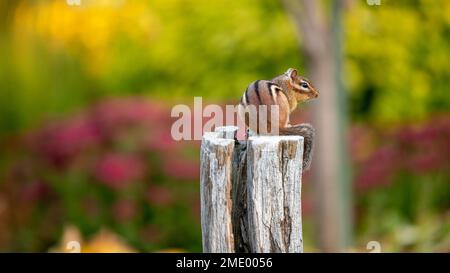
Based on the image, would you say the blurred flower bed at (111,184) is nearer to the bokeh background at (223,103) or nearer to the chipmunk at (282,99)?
the bokeh background at (223,103)

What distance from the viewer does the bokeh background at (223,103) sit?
7.64 m

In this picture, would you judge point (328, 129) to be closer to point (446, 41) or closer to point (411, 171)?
point (411, 171)

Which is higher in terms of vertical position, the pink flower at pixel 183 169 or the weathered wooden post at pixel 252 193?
the pink flower at pixel 183 169

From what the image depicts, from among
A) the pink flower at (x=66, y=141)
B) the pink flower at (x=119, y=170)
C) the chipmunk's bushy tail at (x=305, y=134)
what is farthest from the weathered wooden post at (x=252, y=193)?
the pink flower at (x=66, y=141)

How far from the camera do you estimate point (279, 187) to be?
288 centimetres

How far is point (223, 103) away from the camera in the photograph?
8.42 m

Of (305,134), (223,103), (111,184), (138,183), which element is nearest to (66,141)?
(111,184)

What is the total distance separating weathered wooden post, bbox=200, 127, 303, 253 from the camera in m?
2.87

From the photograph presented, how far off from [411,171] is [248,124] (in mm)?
5875

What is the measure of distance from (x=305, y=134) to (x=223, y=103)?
537 centimetres

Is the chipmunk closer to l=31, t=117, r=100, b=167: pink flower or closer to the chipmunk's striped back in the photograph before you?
the chipmunk's striped back

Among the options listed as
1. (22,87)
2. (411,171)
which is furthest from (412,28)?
(22,87)
